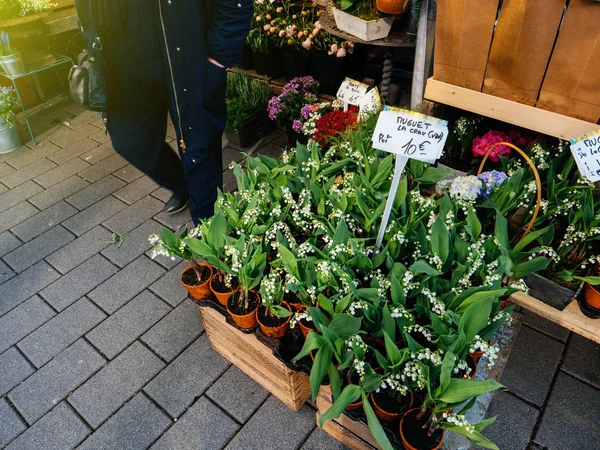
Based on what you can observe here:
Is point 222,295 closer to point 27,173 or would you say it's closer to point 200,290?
point 200,290

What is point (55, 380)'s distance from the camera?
2223mm

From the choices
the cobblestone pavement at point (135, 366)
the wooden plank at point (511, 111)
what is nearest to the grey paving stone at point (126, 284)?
the cobblestone pavement at point (135, 366)

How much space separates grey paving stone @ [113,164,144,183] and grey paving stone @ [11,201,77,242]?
0.46 m

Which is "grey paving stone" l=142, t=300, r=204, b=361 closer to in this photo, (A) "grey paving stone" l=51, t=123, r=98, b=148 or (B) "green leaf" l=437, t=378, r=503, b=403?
(B) "green leaf" l=437, t=378, r=503, b=403

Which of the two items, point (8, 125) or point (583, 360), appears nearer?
point (583, 360)

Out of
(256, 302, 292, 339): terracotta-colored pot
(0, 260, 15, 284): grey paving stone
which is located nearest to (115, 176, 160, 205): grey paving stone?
(0, 260, 15, 284): grey paving stone

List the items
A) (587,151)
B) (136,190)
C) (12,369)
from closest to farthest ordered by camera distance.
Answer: (587,151) < (12,369) < (136,190)

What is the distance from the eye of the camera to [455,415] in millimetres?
1307

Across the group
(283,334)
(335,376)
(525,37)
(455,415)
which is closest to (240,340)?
(283,334)

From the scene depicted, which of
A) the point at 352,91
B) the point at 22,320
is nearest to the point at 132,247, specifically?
the point at 22,320

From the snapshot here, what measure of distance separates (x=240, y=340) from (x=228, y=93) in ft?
8.00

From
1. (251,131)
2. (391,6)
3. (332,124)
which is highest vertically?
(391,6)

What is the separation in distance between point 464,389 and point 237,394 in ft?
3.83

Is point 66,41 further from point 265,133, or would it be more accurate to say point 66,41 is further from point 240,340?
point 240,340
